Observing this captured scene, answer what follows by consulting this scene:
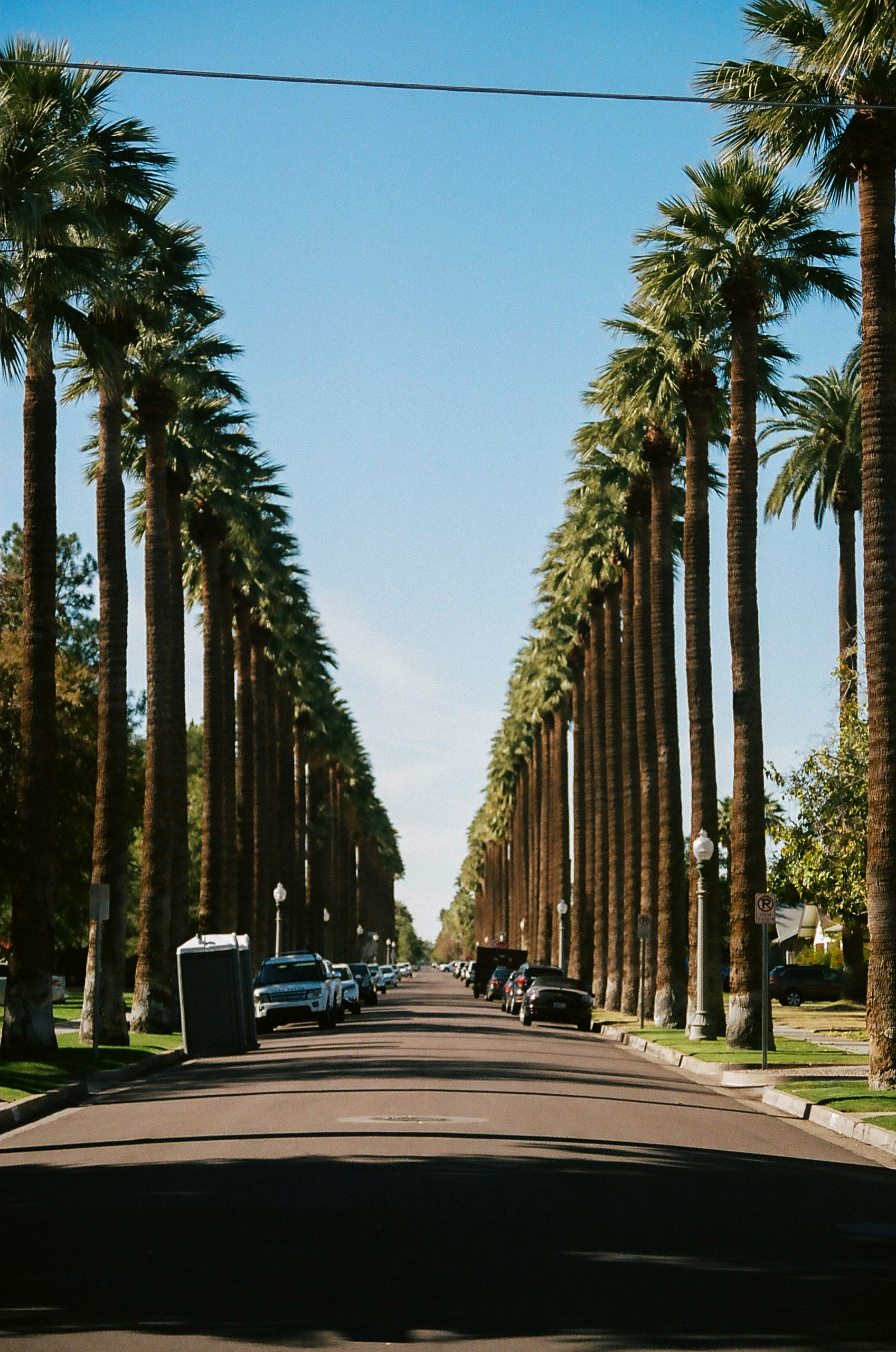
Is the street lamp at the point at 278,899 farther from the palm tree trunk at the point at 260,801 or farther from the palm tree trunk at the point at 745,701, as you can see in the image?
the palm tree trunk at the point at 745,701

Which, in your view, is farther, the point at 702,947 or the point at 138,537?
the point at 138,537

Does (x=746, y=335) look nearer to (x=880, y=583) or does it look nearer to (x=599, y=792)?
(x=880, y=583)

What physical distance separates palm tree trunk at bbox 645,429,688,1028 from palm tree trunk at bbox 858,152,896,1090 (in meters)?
18.1

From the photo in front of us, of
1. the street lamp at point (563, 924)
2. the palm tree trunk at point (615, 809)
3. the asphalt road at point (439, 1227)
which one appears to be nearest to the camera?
the asphalt road at point (439, 1227)

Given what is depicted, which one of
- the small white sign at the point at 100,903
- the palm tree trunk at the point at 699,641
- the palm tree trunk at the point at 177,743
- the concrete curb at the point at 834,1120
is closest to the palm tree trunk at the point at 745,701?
the palm tree trunk at the point at 699,641

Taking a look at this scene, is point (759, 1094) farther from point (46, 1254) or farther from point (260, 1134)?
point (46, 1254)

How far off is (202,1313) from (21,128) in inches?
794

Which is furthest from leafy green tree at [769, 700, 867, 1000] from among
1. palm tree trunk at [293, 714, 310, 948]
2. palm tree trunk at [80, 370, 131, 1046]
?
palm tree trunk at [293, 714, 310, 948]

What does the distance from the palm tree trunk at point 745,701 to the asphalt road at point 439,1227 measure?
10195 mm

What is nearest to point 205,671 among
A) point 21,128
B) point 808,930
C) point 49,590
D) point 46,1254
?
point 49,590

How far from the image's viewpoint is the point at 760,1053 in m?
30.8

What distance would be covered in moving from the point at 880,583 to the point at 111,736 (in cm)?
1588

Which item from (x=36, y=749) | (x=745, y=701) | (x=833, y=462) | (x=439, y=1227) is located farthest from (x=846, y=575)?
(x=439, y=1227)

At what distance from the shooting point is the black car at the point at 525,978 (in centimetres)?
5072
